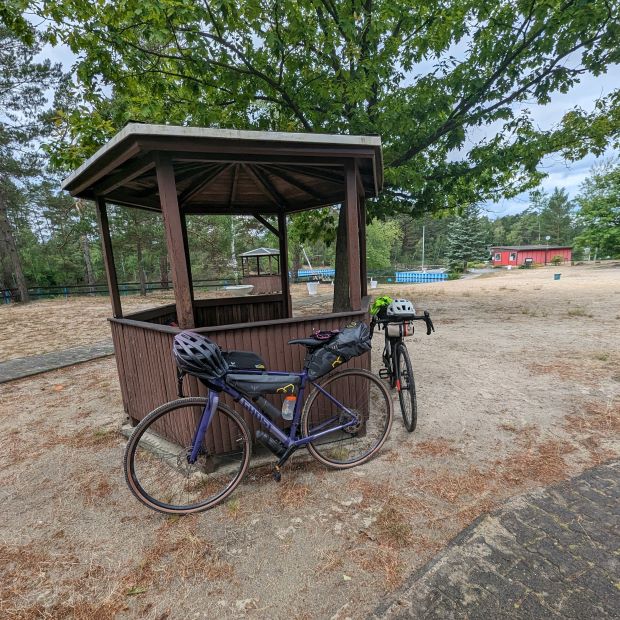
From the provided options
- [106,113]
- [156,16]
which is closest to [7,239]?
[106,113]

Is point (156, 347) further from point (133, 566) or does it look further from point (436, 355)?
point (436, 355)

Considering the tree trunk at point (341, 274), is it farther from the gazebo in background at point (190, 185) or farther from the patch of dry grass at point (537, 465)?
the patch of dry grass at point (537, 465)

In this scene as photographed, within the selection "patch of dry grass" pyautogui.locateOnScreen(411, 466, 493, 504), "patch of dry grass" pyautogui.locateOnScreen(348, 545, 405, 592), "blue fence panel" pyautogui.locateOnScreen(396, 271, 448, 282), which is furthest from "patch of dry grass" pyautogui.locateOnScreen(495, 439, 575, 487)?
"blue fence panel" pyautogui.locateOnScreen(396, 271, 448, 282)

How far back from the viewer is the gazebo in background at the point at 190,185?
2404 millimetres

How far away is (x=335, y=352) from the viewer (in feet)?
8.29

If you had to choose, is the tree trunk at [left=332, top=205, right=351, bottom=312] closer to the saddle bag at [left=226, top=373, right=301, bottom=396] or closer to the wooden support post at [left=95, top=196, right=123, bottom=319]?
the wooden support post at [left=95, top=196, right=123, bottom=319]

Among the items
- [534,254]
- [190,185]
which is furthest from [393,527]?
[534,254]

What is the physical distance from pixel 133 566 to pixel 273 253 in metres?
17.3

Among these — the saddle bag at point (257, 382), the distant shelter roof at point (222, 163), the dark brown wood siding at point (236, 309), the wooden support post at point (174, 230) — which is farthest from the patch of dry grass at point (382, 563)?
the dark brown wood siding at point (236, 309)

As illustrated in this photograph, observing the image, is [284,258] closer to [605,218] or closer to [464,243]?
[605,218]

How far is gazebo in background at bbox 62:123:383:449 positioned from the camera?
2.40 m

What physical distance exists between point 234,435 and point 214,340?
83 centimetres

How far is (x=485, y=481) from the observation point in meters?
2.48

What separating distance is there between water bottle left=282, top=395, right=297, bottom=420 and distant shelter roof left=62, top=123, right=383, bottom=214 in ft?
6.27
